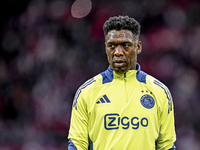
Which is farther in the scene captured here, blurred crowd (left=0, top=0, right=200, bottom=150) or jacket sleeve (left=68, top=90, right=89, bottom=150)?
blurred crowd (left=0, top=0, right=200, bottom=150)

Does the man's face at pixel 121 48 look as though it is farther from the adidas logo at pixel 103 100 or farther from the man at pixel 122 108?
the adidas logo at pixel 103 100

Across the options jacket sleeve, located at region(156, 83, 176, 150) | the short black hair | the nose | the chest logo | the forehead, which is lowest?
jacket sleeve, located at region(156, 83, 176, 150)

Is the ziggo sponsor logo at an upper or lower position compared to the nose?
lower

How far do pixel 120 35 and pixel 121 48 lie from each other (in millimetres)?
64

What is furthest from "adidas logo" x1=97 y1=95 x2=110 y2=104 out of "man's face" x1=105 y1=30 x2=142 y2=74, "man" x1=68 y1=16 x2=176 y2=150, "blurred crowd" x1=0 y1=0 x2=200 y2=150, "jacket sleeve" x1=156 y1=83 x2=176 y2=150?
"blurred crowd" x1=0 y1=0 x2=200 y2=150

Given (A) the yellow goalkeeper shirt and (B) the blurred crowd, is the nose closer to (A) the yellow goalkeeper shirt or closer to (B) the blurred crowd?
(A) the yellow goalkeeper shirt

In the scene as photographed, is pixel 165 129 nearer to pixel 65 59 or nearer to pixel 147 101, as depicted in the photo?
pixel 147 101

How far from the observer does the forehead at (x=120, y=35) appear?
52.1 inches

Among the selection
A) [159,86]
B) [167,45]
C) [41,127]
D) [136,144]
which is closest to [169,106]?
[159,86]

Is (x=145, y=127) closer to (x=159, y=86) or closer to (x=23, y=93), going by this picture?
(x=159, y=86)

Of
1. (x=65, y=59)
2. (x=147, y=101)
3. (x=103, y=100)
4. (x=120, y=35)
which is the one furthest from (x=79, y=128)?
(x=65, y=59)

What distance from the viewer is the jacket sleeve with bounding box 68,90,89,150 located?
51.5 inches

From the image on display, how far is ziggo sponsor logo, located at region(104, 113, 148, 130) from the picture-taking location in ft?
4.23

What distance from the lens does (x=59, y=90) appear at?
13.1 ft
